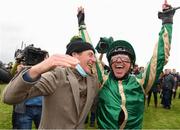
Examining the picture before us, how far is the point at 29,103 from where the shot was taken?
6.88 metres

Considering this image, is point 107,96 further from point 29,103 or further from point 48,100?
point 29,103

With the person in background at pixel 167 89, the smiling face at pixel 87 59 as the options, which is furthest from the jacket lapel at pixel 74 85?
the person in background at pixel 167 89

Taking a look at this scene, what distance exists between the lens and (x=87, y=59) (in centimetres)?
438

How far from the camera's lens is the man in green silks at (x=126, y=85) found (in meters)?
4.20

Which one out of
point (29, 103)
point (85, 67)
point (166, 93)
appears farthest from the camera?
point (166, 93)

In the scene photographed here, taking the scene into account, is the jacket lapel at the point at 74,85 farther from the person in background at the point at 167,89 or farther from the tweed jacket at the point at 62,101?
the person in background at the point at 167,89

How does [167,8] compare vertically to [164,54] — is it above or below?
above

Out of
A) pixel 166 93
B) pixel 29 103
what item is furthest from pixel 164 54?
pixel 166 93

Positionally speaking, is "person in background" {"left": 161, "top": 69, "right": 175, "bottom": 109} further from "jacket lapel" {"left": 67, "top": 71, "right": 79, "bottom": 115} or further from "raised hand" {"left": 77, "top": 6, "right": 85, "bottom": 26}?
"jacket lapel" {"left": 67, "top": 71, "right": 79, "bottom": 115}

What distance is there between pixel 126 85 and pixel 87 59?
0.52 metres

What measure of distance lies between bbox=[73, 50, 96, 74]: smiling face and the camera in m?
0.84

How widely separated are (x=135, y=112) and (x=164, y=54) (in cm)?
69

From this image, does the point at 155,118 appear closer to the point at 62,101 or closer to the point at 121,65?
the point at 121,65

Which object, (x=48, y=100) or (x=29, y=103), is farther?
(x=29, y=103)
